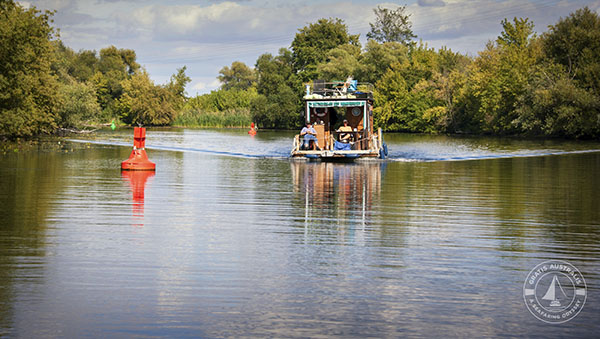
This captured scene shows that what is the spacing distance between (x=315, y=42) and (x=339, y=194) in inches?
3726

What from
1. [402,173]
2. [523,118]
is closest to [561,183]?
[402,173]

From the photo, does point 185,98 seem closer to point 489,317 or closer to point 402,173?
point 402,173

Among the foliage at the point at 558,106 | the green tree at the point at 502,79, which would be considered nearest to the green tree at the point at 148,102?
the green tree at the point at 502,79

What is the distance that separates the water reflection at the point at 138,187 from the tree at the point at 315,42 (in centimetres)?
8553

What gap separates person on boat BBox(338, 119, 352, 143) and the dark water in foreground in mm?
15270

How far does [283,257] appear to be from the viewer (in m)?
8.70

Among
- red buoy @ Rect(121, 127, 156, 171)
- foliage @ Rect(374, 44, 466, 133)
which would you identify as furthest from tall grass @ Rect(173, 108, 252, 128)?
red buoy @ Rect(121, 127, 156, 171)

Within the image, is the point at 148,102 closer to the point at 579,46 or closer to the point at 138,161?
the point at 579,46

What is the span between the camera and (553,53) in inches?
2458

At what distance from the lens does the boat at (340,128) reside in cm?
3116

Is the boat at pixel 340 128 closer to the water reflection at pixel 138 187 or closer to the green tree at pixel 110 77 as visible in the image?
the water reflection at pixel 138 187

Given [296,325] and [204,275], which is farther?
[204,275]

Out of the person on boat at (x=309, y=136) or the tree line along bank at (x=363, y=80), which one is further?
the tree line along bank at (x=363, y=80)

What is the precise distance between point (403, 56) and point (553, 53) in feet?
117
